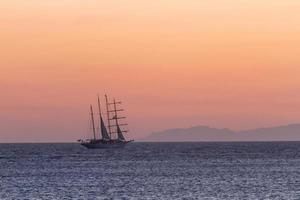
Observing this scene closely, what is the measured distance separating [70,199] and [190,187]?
70.1 ft

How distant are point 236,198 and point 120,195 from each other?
1214 centimetres

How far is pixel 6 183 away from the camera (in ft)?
411

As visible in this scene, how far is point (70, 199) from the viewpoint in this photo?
97.9 m

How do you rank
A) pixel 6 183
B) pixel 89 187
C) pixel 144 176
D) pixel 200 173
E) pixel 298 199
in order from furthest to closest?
pixel 200 173 < pixel 144 176 < pixel 6 183 < pixel 89 187 < pixel 298 199

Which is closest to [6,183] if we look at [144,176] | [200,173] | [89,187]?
[89,187]

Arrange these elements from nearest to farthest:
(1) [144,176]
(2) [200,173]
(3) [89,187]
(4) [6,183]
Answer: (3) [89,187] → (4) [6,183] → (1) [144,176] → (2) [200,173]

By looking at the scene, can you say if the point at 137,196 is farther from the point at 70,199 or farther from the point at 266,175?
the point at 266,175

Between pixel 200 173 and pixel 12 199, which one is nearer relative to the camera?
pixel 12 199

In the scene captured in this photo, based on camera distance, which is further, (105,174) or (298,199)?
(105,174)

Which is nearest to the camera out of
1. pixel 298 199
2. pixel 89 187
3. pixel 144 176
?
pixel 298 199

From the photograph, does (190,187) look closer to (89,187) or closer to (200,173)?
(89,187)

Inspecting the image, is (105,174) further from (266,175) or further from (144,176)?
(266,175)

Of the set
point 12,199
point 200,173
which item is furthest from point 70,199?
point 200,173

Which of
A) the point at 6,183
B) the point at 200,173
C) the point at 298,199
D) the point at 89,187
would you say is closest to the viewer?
the point at 298,199
